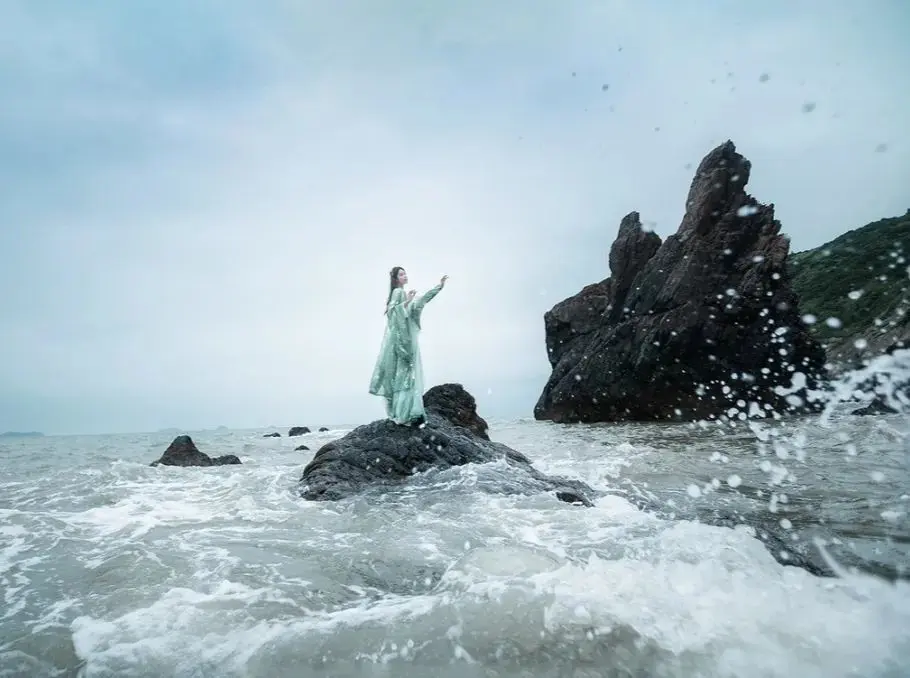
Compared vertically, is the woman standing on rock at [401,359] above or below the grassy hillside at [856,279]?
below

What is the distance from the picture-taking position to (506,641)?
2.28 meters

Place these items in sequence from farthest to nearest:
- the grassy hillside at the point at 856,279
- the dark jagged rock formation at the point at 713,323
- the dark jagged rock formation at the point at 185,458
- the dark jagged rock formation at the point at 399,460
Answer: the grassy hillside at the point at 856,279
the dark jagged rock formation at the point at 713,323
the dark jagged rock formation at the point at 185,458
the dark jagged rock formation at the point at 399,460

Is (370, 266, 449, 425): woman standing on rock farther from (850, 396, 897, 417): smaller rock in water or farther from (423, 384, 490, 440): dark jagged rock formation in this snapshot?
(850, 396, 897, 417): smaller rock in water

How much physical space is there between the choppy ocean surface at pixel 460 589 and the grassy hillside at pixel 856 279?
45.6 meters

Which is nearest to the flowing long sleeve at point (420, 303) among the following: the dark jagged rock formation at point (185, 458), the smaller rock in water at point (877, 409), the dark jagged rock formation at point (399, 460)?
the dark jagged rock formation at point (399, 460)

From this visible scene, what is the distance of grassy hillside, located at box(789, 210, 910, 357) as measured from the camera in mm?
50156

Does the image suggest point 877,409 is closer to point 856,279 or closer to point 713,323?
point 713,323

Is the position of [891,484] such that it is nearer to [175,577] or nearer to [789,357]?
[175,577]

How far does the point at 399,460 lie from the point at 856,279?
73572 mm

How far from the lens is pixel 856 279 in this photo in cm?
6119

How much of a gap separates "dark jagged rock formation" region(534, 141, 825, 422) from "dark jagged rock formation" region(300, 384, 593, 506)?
2297 centimetres

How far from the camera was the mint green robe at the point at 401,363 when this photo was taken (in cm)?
787

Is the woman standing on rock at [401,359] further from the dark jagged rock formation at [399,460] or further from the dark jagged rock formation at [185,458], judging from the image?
the dark jagged rock formation at [185,458]

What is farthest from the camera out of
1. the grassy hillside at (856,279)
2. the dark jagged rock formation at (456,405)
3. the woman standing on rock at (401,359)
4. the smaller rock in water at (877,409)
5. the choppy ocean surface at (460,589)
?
the grassy hillside at (856,279)
